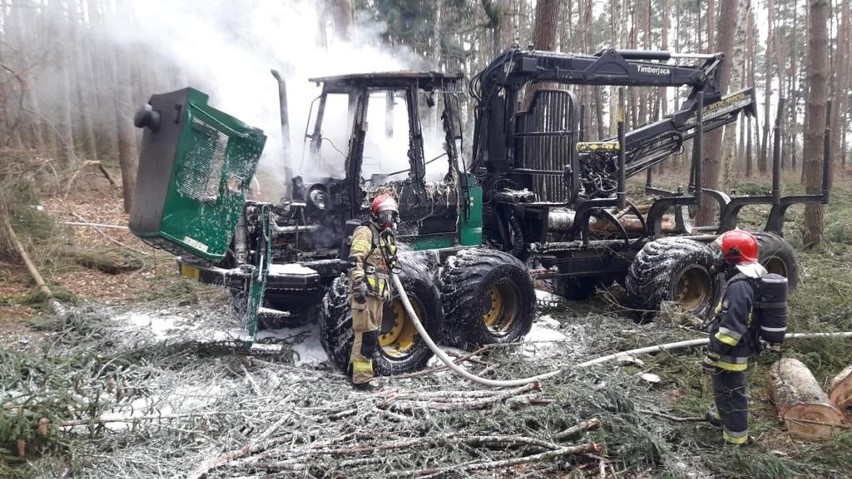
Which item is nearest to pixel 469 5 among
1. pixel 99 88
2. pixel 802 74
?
pixel 99 88

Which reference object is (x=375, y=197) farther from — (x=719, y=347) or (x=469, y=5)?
(x=469, y=5)

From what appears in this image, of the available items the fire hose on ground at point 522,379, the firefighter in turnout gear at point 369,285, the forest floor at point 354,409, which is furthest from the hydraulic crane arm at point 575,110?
the firefighter in turnout gear at point 369,285

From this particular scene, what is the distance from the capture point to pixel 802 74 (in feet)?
138

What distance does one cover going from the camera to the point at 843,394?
521 centimetres

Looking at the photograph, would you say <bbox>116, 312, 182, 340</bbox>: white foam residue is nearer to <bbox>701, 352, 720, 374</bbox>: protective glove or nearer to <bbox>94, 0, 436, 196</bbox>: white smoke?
<bbox>94, 0, 436, 196</bbox>: white smoke

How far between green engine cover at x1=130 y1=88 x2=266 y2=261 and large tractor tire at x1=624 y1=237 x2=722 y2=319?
4.81m

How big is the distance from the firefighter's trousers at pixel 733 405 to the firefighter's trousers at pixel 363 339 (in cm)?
283

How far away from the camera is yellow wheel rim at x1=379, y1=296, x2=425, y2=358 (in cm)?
650

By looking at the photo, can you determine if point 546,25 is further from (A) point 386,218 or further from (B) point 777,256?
(A) point 386,218

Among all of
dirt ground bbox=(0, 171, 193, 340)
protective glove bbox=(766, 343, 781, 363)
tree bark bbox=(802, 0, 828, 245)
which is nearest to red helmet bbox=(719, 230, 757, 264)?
protective glove bbox=(766, 343, 781, 363)

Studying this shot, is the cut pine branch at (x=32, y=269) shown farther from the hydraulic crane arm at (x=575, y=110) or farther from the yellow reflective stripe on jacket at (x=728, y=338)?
the yellow reflective stripe on jacket at (x=728, y=338)

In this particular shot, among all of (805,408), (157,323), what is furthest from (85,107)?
(805,408)

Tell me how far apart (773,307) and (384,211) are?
3.26 m

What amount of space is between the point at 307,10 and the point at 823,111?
9.81 meters
